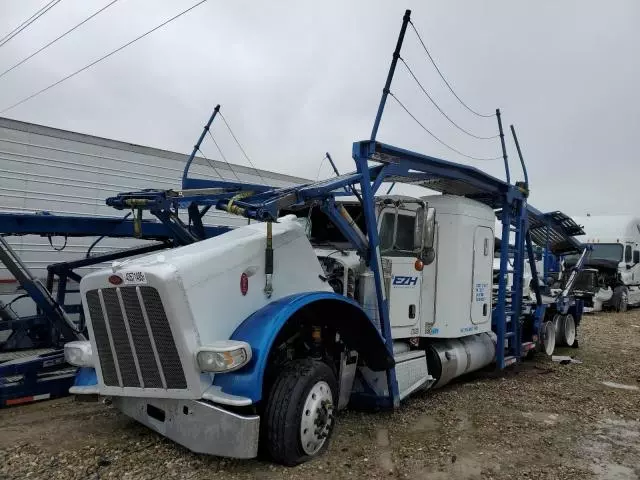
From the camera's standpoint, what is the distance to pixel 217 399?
3.36 meters

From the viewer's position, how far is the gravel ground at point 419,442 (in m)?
3.82

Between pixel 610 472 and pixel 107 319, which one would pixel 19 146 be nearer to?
pixel 107 319

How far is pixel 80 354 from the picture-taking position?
4.02 meters

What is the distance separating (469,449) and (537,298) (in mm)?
4684

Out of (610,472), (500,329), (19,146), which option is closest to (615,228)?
(500,329)

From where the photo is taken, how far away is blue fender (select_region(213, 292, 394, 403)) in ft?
11.1

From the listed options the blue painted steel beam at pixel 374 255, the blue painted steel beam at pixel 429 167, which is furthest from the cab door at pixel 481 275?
the blue painted steel beam at pixel 374 255

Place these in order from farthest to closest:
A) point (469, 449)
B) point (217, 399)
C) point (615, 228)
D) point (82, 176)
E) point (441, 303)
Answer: point (615, 228), point (82, 176), point (441, 303), point (469, 449), point (217, 399)

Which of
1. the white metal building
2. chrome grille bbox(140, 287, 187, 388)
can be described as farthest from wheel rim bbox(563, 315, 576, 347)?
chrome grille bbox(140, 287, 187, 388)

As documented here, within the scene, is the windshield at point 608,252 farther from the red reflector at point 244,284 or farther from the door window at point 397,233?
the red reflector at point 244,284

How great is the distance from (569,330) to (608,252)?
1077 centimetres

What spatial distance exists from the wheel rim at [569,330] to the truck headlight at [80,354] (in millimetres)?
8391

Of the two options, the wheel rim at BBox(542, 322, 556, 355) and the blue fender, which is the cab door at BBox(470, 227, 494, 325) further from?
the wheel rim at BBox(542, 322, 556, 355)

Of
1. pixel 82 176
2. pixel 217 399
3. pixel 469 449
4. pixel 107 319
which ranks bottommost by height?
pixel 469 449
